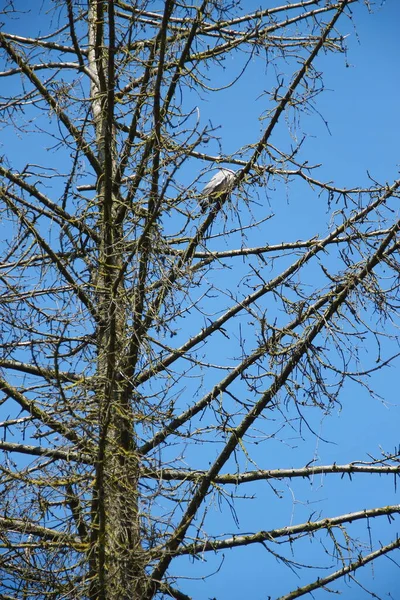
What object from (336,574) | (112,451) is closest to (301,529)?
(336,574)

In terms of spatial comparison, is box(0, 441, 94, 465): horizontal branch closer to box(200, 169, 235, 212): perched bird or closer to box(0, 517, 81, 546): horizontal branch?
box(0, 517, 81, 546): horizontal branch

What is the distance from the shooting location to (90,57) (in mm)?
6523

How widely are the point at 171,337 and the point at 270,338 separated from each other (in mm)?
582

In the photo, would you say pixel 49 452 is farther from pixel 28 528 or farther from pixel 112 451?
pixel 28 528

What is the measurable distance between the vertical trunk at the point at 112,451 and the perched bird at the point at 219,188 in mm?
494

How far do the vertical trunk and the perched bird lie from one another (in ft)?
1.62

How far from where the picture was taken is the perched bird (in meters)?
5.09

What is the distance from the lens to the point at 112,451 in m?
4.68

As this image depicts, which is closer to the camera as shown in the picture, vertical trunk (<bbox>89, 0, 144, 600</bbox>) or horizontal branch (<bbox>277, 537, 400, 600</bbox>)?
vertical trunk (<bbox>89, 0, 144, 600</bbox>)

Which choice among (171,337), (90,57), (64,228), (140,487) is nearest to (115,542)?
(140,487)

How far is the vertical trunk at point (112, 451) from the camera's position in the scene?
4.23 m

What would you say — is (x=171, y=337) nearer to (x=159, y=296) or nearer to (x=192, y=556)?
(x=159, y=296)

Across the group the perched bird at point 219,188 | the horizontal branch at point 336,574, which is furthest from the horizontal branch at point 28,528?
the perched bird at point 219,188

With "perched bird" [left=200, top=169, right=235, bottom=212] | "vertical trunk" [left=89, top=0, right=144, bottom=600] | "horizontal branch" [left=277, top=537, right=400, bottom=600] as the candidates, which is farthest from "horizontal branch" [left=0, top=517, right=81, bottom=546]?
"perched bird" [left=200, top=169, right=235, bottom=212]
